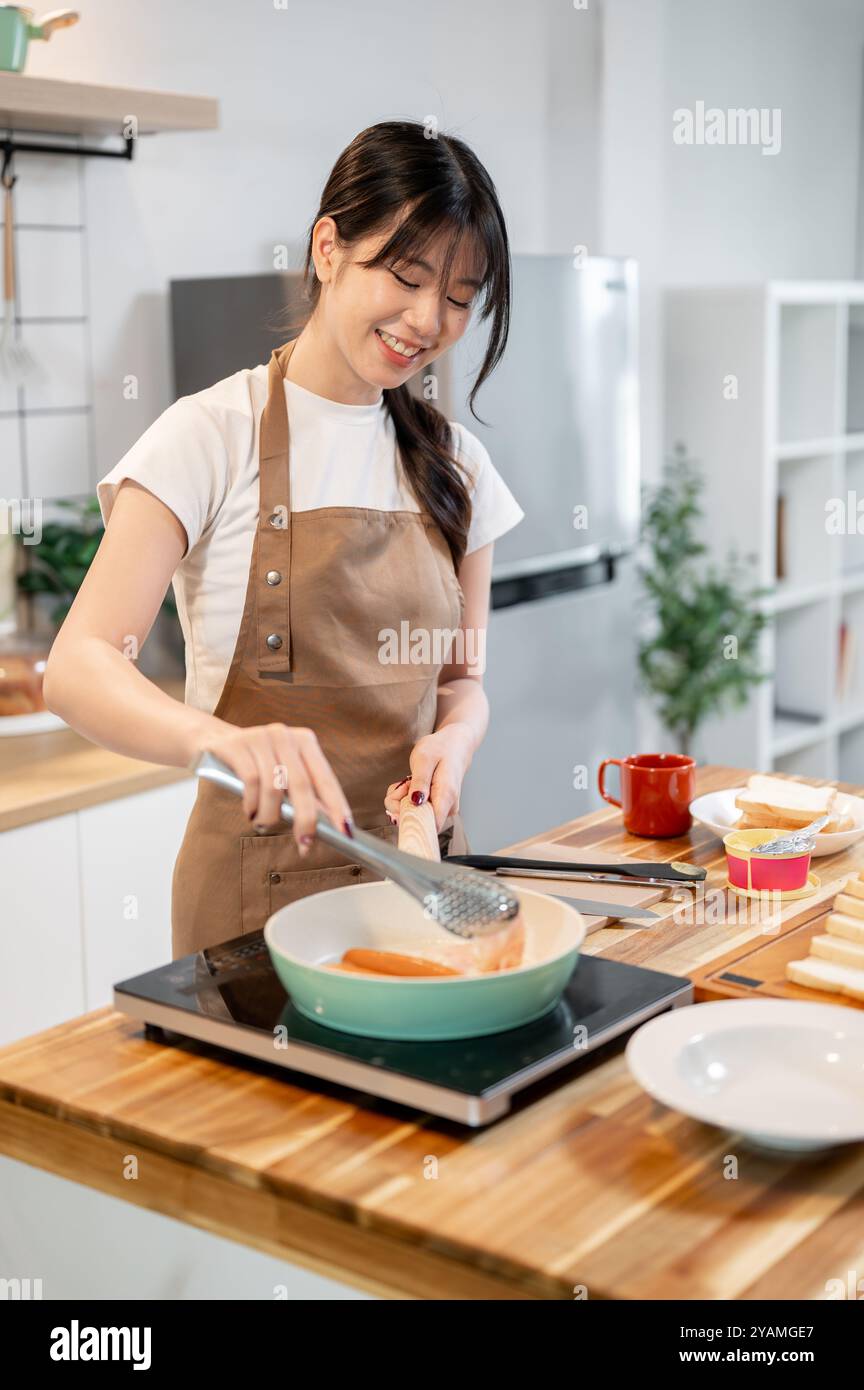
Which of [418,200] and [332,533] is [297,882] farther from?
[418,200]

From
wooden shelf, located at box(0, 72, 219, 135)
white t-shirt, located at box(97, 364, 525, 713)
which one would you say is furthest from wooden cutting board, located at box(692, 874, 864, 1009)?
wooden shelf, located at box(0, 72, 219, 135)

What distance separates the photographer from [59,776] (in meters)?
2.23

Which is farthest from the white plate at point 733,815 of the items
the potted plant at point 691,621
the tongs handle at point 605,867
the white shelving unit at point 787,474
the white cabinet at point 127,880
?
Answer: the white shelving unit at point 787,474

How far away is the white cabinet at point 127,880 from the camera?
2225 mm

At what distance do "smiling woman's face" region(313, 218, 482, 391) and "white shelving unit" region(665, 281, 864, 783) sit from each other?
2.34 meters

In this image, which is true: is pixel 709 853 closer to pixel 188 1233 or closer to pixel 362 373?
pixel 362 373

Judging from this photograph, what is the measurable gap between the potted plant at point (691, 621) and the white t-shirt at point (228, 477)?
6.96 feet

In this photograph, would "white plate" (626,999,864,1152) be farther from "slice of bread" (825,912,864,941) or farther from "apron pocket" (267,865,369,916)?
"apron pocket" (267,865,369,916)

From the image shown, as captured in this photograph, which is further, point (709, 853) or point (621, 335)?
point (621, 335)

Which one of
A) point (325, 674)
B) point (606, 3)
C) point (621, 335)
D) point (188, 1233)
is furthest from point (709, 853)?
point (606, 3)

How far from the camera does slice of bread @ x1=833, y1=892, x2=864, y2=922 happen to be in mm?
1260

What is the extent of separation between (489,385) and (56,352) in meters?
0.79

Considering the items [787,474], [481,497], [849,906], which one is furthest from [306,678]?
[787,474]

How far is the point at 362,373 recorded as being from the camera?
148 centimetres
